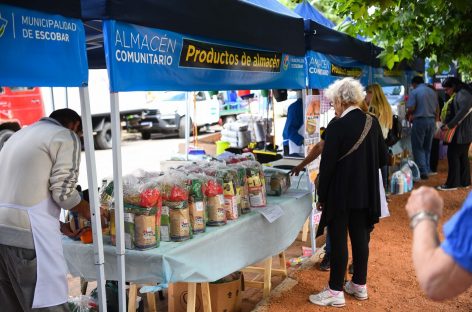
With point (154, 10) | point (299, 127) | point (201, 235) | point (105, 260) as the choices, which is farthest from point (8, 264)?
point (299, 127)

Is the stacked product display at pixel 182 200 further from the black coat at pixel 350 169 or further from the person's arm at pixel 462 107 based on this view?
the person's arm at pixel 462 107

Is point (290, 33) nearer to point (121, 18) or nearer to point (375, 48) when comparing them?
point (121, 18)

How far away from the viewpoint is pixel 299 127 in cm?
632

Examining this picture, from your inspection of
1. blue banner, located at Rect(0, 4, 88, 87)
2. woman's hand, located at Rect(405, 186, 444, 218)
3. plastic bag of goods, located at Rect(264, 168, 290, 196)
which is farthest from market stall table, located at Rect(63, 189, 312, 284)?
woman's hand, located at Rect(405, 186, 444, 218)

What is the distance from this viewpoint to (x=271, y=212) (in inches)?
157

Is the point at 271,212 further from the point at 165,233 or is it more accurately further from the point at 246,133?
the point at 246,133

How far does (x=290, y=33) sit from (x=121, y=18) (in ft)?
7.53

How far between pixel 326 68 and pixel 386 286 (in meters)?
2.57

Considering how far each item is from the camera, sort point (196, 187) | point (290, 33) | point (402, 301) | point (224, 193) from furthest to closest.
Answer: point (290, 33)
point (402, 301)
point (224, 193)
point (196, 187)

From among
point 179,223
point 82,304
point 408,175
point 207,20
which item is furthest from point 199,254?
point 408,175

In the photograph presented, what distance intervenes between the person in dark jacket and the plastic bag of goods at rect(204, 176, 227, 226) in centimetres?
622

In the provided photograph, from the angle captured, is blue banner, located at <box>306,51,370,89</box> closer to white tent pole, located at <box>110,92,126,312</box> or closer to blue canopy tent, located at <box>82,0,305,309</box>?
blue canopy tent, located at <box>82,0,305,309</box>

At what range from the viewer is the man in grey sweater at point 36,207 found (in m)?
2.63

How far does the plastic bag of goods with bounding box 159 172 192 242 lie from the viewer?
124 inches
